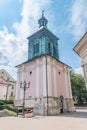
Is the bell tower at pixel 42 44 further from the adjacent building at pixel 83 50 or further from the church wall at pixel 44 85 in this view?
the adjacent building at pixel 83 50

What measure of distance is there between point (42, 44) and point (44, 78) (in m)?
7.40

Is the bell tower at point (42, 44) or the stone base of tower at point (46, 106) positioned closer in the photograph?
the stone base of tower at point (46, 106)

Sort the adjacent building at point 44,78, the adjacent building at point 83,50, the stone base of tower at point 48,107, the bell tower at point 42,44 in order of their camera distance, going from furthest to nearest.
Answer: the bell tower at point 42,44
the adjacent building at point 44,78
the stone base of tower at point 48,107
the adjacent building at point 83,50

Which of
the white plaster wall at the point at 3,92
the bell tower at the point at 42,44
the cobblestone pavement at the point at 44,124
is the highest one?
the bell tower at the point at 42,44

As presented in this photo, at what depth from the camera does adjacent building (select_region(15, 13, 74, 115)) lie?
2099cm

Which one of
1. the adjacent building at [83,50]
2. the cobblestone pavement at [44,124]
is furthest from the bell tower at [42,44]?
the adjacent building at [83,50]

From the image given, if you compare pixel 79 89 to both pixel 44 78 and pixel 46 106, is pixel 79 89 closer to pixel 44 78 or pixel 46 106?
pixel 44 78

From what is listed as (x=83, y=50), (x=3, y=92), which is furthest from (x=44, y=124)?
(x=3, y=92)

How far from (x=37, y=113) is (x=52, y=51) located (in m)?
12.3

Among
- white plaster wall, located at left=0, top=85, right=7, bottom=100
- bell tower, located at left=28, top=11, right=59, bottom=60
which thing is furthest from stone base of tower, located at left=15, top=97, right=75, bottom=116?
white plaster wall, located at left=0, top=85, right=7, bottom=100

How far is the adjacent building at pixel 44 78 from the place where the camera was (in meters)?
21.0

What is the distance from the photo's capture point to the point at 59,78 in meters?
24.7

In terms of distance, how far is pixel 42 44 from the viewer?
26062mm

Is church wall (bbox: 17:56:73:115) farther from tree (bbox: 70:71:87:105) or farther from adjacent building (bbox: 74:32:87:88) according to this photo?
tree (bbox: 70:71:87:105)
